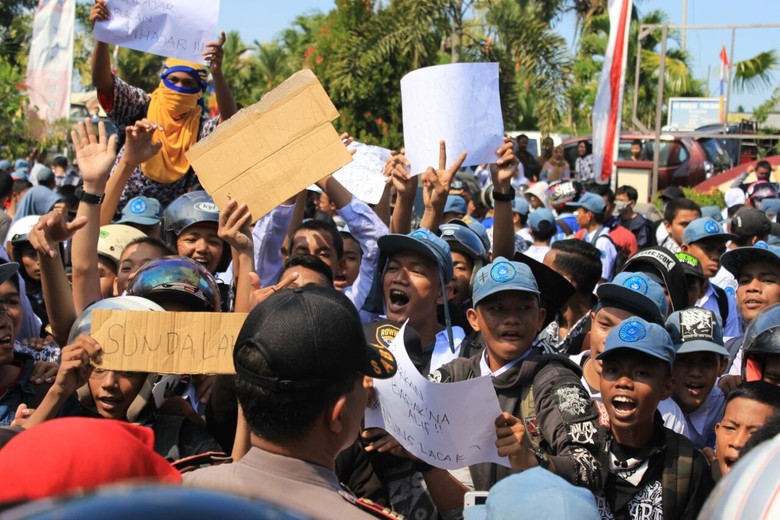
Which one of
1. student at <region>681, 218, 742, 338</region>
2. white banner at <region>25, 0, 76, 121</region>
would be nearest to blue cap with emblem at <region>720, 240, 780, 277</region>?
student at <region>681, 218, 742, 338</region>

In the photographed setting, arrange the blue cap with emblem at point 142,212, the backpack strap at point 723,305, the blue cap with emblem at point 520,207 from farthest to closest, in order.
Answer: the blue cap with emblem at point 520,207
the backpack strap at point 723,305
the blue cap with emblem at point 142,212

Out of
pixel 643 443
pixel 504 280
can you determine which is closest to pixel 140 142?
pixel 504 280

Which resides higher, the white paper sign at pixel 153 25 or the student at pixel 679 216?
the white paper sign at pixel 153 25

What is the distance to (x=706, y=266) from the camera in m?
6.85

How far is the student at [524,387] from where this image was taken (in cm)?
296

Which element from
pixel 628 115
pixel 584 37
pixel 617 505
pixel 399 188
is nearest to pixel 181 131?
pixel 399 188

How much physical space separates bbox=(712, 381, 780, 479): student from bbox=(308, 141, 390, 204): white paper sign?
2.27m

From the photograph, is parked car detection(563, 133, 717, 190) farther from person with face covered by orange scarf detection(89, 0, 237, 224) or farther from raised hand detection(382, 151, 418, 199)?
raised hand detection(382, 151, 418, 199)

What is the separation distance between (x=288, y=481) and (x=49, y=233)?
6.39 feet

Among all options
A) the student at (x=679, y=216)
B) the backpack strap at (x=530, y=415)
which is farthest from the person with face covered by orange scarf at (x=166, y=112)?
Answer: the student at (x=679, y=216)

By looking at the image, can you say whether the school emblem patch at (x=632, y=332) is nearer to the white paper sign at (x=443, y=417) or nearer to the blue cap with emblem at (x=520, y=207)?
the white paper sign at (x=443, y=417)

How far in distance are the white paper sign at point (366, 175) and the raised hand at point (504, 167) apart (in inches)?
24.9

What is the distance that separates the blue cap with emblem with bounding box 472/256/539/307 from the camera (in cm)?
368

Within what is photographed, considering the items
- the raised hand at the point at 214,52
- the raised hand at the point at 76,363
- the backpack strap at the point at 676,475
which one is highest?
the raised hand at the point at 214,52
